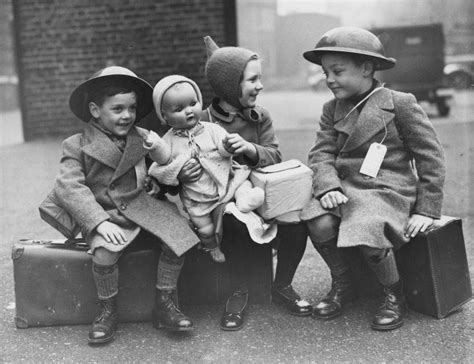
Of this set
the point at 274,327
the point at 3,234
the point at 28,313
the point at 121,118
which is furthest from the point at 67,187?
the point at 3,234

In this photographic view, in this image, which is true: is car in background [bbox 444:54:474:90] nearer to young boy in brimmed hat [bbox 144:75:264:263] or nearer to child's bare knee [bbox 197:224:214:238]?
young boy in brimmed hat [bbox 144:75:264:263]

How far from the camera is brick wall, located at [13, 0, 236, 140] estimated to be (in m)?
8.66

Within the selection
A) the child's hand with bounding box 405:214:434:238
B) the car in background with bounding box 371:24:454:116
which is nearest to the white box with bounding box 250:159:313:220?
the child's hand with bounding box 405:214:434:238

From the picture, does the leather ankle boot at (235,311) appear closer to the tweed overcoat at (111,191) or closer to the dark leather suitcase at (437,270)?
the tweed overcoat at (111,191)

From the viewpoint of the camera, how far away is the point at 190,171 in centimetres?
294

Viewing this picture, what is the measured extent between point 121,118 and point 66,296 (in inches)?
37.0

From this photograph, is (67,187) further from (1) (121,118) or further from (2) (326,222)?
(2) (326,222)

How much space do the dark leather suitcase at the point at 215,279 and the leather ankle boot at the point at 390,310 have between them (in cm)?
62

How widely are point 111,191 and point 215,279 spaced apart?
742mm

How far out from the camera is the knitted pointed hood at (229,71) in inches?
124

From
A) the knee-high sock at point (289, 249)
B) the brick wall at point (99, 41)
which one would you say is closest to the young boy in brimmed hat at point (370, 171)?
the knee-high sock at point (289, 249)

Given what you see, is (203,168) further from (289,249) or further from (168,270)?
(289,249)

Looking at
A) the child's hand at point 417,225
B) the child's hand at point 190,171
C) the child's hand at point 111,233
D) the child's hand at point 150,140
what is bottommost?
the child's hand at point 417,225

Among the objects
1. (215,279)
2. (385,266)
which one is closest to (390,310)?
(385,266)
